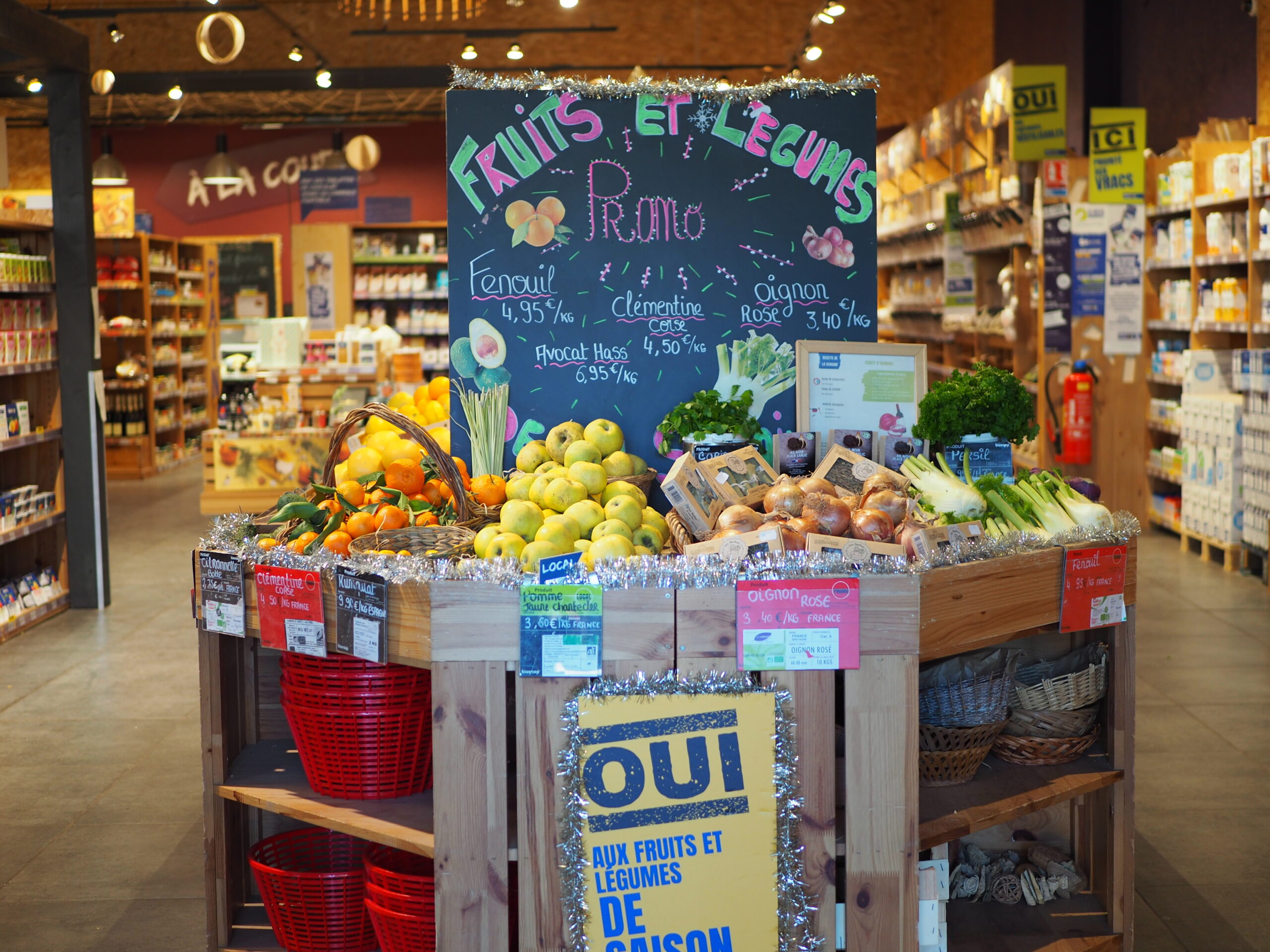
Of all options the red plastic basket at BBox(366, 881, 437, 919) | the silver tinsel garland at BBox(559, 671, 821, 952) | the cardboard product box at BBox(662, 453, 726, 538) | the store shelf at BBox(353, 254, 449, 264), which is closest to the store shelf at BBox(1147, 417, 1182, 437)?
the cardboard product box at BBox(662, 453, 726, 538)

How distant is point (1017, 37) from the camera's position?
13.3m

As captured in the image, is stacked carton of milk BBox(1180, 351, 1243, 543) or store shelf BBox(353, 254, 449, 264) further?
store shelf BBox(353, 254, 449, 264)

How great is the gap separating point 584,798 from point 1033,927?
1.17 meters

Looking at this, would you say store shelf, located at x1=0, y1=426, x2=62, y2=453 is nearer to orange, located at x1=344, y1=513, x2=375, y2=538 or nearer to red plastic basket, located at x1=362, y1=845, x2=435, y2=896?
orange, located at x1=344, y1=513, x2=375, y2=538

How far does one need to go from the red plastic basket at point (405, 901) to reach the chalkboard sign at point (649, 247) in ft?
4.11

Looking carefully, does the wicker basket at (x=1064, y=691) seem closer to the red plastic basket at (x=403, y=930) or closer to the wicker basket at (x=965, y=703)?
the wicker basket at (x=965, y=703)

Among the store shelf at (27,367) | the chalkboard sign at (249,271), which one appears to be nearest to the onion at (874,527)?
the store shelf at (27,367)

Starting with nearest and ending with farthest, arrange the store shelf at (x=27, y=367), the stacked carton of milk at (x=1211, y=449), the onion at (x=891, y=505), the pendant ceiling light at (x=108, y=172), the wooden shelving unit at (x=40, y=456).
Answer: the onion at (x=891, y=505), the store shelf at (x=27, y=367), the wooden shelving unit at (x=40, y=456), the stacked carton of milk at (x=1211, y=449), the pendant ceiling light at (x=108, y=172)

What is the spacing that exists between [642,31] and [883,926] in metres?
14.8

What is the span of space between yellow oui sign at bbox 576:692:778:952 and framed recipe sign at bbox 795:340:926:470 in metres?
1.18

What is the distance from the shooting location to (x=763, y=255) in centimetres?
339

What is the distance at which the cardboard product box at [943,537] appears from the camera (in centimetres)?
235

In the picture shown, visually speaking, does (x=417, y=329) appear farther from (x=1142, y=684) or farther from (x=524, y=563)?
(x=524, y=563)

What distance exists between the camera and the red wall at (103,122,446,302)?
16984 millimetres
